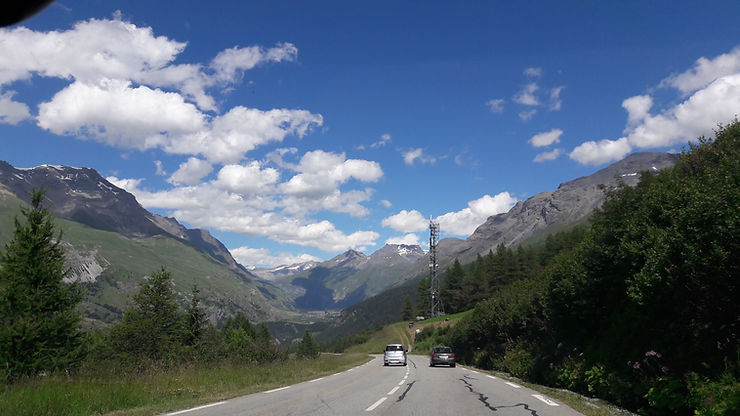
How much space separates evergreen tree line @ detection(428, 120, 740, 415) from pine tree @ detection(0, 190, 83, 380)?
2346cm

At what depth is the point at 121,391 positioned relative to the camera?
11602 mm

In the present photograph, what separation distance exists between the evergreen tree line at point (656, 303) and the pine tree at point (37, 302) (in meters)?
23.5

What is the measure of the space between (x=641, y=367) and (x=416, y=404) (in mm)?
6680

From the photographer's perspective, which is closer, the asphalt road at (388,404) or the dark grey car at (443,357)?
the asphalt road at (388,404)

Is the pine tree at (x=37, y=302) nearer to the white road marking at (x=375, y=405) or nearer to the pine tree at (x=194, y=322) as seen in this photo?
the white road marking at (x=375, y=405)

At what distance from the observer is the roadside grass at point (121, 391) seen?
9534 mm

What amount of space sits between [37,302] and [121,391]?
14.5 m

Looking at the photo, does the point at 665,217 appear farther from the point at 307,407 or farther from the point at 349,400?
the point at 307,407

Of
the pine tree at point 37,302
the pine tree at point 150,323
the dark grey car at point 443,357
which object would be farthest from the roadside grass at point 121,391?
the dark grey car at point 443,357

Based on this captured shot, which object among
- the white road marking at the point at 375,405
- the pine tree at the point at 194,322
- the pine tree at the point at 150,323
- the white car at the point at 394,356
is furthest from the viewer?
the pine tree at the point at 194,322

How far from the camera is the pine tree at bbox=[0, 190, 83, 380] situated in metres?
20.3

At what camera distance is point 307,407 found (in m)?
11.1

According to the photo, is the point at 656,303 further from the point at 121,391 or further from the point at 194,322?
the point at 194,322

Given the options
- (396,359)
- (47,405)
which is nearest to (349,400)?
(47,405)
